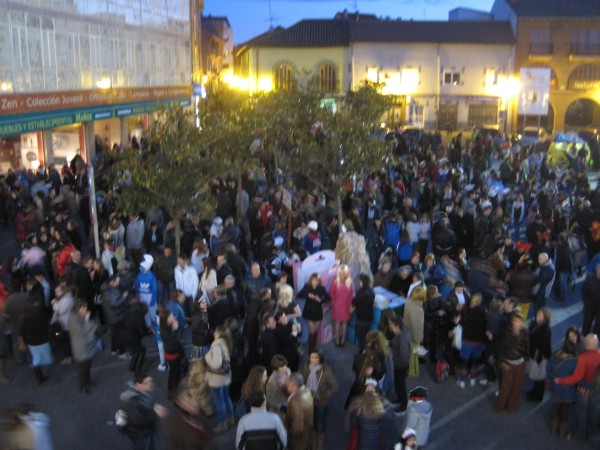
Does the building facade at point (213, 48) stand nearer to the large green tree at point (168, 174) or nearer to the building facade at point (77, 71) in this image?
the building facade at point (77, 71)

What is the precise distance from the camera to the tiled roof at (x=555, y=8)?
42125 millimetres

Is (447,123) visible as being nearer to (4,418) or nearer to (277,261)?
(277,261)

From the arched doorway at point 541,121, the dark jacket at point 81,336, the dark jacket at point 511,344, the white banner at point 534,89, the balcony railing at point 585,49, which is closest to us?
the dark jacket at point 511,344

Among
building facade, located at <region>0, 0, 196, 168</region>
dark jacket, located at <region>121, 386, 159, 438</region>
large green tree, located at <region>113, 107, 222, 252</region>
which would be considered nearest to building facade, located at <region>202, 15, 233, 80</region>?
building facade, located at <region>0, 0, 196, 168</region>

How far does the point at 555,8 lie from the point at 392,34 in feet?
35.8

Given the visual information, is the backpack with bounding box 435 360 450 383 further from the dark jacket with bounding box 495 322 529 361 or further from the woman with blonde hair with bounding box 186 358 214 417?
the woman with blonde hair with bounding box 186 358 214 417

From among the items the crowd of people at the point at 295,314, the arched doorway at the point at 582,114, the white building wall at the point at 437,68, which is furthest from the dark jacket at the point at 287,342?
the arched doorway at the point at 582,114

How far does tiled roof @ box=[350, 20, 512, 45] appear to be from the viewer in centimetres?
4191


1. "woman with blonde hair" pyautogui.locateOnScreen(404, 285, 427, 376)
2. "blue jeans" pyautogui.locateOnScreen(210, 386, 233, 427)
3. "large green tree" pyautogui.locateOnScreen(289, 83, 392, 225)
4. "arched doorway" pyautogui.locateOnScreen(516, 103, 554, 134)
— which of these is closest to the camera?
"blue jeans" pyautogui.locateOnScreen(210, 386, 233, 427)

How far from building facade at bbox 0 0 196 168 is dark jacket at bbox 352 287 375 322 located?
9.76 m

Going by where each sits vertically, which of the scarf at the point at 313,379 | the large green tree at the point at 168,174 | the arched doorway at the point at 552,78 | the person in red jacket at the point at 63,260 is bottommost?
the scarf at the point at 313,379

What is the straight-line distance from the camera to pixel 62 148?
77.8 ft

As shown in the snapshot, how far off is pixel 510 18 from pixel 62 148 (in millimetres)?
32097

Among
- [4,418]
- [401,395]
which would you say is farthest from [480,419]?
[4,418]
